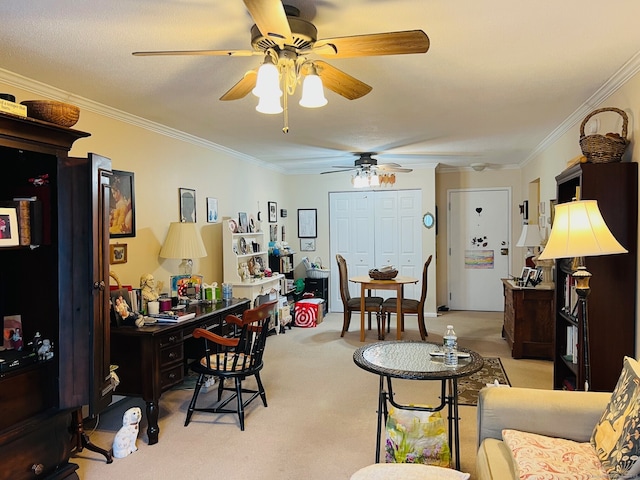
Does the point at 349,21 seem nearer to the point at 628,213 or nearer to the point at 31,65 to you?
the point at 31,65

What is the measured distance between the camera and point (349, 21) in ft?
7.08

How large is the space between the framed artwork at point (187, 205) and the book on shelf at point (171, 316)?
1.33m

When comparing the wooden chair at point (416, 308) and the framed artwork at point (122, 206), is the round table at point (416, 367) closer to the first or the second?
the framed artwork at point (122, 206)

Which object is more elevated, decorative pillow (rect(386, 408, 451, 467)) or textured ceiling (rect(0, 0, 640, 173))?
textured ceiling (rect(0, 0, 640, 173))

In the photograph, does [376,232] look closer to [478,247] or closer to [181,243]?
[478,247]

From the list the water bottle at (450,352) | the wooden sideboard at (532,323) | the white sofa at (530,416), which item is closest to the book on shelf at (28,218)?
the water bottle at (450,352)

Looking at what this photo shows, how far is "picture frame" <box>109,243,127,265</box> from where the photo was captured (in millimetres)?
3588

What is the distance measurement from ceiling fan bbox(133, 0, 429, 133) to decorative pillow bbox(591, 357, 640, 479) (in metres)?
1.53

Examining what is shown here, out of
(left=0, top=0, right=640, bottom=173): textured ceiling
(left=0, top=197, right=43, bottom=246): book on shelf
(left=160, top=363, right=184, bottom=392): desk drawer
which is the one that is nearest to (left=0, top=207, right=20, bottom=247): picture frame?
(left=0, top=197, right=43, bottom=246): book on shelf

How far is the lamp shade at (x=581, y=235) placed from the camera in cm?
226

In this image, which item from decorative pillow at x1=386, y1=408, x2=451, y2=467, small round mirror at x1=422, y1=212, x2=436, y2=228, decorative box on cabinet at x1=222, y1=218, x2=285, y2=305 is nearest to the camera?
decorative pillow at x1=386, y1=408, x2=451, y2=467

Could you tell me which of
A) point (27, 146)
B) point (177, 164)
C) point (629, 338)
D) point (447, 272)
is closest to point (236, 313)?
point (177, 164)

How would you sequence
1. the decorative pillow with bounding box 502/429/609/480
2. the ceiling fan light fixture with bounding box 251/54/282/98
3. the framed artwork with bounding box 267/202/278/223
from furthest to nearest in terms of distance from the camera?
Answer: the framed artwork with bounding box 267/202/278/223, the ceiling fan light fixture with bounding box 251/54/282/98, the decorative pillow with bounding box 502/429/609/480

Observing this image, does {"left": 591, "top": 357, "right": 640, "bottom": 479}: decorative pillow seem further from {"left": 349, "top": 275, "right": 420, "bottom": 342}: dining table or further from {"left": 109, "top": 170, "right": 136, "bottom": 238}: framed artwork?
{"left": 349, "top": 275, "right": 420, "bottom": 342}: dining table
